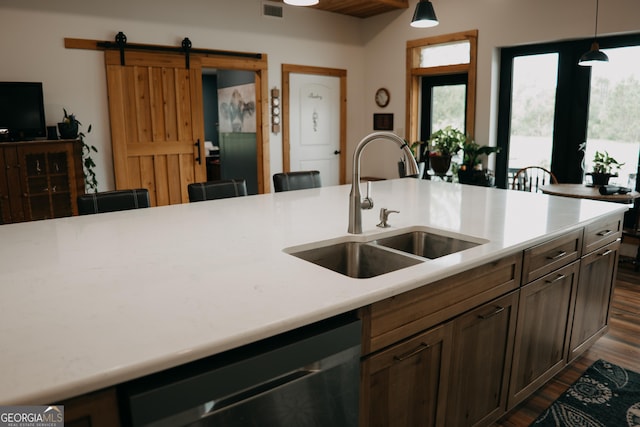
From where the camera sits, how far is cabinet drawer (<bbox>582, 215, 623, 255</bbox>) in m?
2.45

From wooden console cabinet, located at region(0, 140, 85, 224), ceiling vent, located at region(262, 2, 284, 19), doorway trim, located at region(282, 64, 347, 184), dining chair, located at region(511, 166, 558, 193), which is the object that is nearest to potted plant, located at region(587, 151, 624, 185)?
dining chair, located at region(511, 166, 558, 193)

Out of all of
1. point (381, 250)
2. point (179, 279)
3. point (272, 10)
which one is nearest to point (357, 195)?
point (381, 250)

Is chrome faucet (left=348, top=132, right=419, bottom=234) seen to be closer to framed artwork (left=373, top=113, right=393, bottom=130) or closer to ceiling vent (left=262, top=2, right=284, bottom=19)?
ceiling vent (left=262, top=2, right=284, bottom=19)

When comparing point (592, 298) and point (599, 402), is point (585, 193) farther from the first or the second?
point (599, 402)

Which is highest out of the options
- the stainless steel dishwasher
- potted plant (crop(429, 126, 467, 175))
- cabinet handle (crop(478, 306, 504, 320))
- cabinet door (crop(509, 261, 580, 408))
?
potted plant (crop(429, 126, 467, 175))

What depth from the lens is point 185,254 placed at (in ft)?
5.61

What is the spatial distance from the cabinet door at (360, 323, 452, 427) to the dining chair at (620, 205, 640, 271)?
3.42m

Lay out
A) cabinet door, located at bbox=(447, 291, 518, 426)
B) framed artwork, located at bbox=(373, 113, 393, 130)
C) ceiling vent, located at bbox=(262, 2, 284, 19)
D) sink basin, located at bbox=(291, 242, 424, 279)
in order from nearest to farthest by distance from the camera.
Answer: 1. cabinet door, located at bbox=(447, 291, 518, 426)
2. sink basin, located at bbox=(291, 242, 424, 279)
3. ceiling vent, located at bbox=(262, 2, 284, 19)
4. framed artwork, located at bbox=(373, 113, 393, 130)

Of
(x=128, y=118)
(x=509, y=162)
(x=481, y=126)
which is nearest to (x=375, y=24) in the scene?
(x=481, y=126)

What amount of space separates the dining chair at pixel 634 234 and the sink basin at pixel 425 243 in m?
3.03

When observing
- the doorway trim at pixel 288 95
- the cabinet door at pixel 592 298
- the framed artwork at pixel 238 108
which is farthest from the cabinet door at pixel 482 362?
the framed artwork at pixel 238 108

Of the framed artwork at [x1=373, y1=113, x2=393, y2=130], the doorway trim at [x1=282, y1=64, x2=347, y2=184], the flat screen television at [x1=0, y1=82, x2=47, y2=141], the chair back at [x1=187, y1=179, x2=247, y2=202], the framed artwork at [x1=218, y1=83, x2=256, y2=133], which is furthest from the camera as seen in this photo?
the framed artwork at [x1=218, y1=83, x2=256, y2=133]

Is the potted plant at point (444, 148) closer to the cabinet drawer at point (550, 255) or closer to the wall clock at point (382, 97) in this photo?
the wall clock at point (382, 97)

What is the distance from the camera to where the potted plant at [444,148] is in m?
5.44
